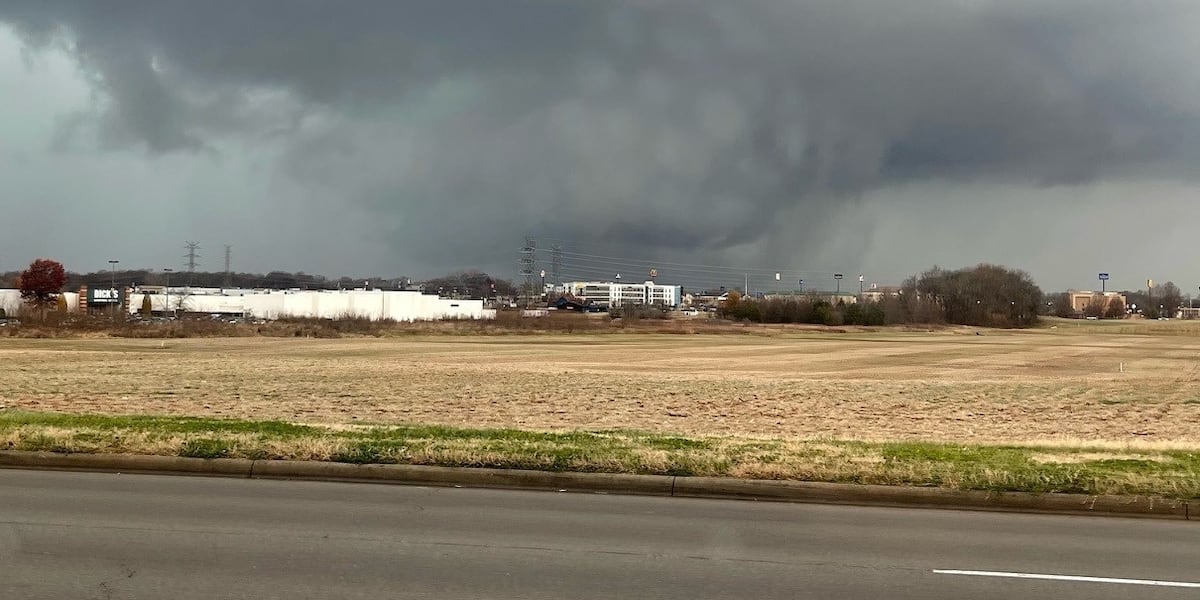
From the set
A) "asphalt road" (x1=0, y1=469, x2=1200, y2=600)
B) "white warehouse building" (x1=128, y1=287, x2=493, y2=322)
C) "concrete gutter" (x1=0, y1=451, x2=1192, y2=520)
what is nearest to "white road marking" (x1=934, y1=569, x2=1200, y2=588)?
"asphalt road" (x1=0, y1=469, x2=1200, y2=600)

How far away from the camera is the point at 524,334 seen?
121 meters

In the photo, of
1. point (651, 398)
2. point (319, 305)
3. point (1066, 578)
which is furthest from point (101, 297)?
point (1066, 578)

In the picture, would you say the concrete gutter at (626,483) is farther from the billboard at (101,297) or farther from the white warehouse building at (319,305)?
the billboard at (101,297)

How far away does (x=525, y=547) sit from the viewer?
29.7 feet

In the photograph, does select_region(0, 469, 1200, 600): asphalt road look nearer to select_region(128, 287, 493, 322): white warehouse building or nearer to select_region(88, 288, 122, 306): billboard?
select_region(128, 287, 493, 322): white warehouse building

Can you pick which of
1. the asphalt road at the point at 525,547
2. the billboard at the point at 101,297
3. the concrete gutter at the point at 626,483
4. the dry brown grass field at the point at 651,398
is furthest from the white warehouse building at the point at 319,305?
the asphalt road at the point at 525,547

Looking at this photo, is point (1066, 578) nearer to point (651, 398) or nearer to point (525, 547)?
point (525, 547)

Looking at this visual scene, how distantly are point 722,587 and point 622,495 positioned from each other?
4.61 meters

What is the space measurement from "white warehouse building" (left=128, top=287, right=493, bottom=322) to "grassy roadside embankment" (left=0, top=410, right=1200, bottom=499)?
144 meters

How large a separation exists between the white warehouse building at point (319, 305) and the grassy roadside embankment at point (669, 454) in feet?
471

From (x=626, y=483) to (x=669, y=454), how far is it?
5.22 ft

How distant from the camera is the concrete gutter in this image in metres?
11.8

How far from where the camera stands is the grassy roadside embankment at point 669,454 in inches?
499

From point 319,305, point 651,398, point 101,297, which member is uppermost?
point 101,297
